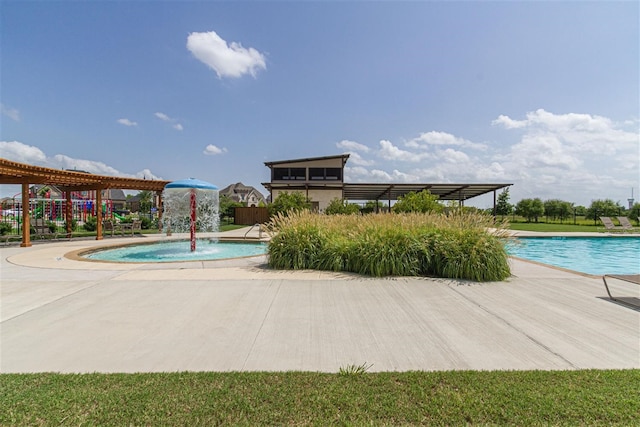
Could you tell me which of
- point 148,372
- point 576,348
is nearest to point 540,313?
point 576,348

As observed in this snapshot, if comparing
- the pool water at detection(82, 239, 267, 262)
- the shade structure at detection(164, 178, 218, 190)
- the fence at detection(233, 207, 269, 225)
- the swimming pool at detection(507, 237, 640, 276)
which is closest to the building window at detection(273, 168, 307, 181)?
the fence at detection(233, 207, 269, 225)

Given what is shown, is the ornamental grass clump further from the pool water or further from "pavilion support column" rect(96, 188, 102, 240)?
"pavilion support column" rect(96, 188, 102, 240)

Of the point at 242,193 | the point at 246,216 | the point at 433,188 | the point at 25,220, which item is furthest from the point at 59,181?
the point at 242,193

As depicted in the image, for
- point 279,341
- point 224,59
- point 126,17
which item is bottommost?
point 279,341

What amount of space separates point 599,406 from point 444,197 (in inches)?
1280

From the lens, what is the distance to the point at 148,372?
244 cm

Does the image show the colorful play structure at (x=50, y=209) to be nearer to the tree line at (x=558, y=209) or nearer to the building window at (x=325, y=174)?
the building window at (x=325, y=174)

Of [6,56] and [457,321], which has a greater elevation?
[6,56]

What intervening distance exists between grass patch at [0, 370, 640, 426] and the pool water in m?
6.56

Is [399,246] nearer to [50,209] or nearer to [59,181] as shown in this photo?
[59,181]

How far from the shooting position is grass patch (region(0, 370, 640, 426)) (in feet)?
6.00

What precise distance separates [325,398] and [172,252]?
10.2m

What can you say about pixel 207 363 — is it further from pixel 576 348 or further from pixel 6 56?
pixel 6 56

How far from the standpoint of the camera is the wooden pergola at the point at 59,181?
1045 cm
